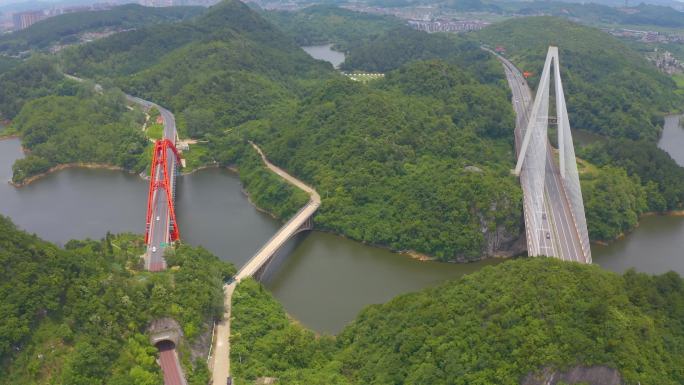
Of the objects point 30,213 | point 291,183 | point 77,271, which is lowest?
point 30,213

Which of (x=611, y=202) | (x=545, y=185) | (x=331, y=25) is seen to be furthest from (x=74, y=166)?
(x=331, y=25)

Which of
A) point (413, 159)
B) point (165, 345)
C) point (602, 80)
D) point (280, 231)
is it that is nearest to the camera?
point (165, 345)

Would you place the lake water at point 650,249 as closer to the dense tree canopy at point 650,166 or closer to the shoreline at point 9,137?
the dense tree canopy at point 650,166

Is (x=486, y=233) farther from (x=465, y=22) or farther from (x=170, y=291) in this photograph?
(x=465, y=22)

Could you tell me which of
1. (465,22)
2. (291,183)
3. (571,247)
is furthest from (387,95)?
(465,22)

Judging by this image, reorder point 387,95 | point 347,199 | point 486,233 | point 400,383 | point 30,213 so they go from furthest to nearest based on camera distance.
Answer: point 387,95 → point 30,213 → point 347,199 → point 486,233 → point 400,383

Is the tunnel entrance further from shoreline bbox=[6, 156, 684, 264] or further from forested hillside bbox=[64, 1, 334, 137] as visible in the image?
forested hillside bbox=[64, 1, 334, 137]

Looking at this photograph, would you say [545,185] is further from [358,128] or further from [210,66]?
[210,66]
